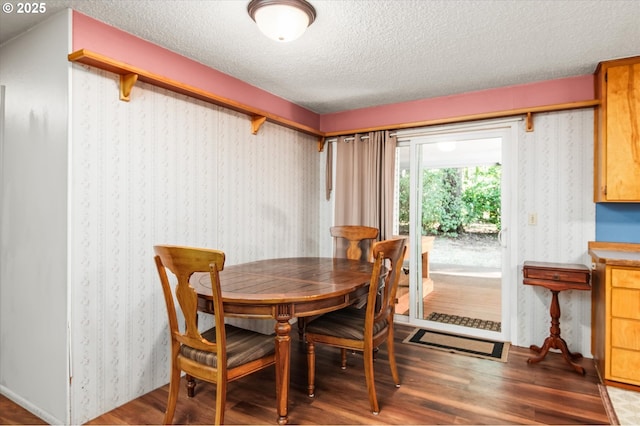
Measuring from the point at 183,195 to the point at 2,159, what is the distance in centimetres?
119

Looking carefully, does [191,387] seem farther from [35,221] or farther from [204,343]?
[35,221]

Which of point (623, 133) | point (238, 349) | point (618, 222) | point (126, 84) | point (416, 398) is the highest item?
point (126, 84)

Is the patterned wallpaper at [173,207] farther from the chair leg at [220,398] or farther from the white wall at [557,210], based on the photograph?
the chair leg at [220,398]

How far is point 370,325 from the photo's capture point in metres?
2.13

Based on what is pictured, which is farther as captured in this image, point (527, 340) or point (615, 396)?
point (527, 340)

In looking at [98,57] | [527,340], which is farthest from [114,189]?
[527,340]

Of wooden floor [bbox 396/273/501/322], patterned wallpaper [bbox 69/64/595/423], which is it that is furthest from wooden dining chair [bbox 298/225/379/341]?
A: wooden floor [bbox 396/273/501/322]

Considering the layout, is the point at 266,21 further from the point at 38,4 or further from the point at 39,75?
the point at 39,75

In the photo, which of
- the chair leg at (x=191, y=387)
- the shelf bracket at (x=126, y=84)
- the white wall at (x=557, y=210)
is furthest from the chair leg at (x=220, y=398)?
the white wall at (x=557, y=210)

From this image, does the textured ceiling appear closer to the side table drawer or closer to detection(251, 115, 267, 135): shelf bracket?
detection(251, 115, 267, 135): shelf bracket

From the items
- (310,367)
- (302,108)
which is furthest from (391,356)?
(302,108)

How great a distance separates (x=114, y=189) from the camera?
2.23 meters

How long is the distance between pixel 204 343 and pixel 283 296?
44cm

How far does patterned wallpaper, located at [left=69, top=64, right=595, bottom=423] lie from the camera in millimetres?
2100
